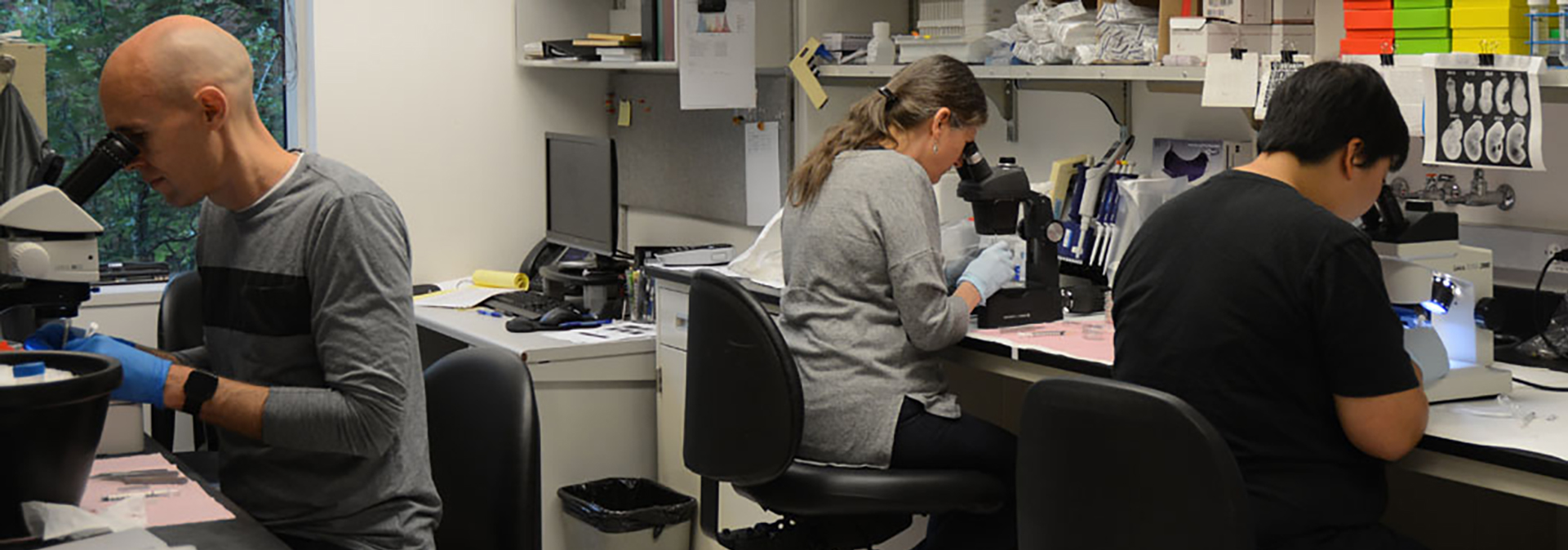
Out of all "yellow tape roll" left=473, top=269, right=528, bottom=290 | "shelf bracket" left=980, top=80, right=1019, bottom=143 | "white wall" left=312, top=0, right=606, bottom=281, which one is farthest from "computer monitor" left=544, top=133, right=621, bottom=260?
"shelf bracket" left=980, top=80, right=1019, bottom=143

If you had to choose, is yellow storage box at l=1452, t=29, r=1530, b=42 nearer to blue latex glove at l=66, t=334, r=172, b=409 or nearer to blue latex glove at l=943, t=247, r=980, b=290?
blue latex glove at l=943, t=247, r=980, b=290

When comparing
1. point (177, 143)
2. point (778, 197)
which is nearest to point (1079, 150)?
point (778, 197)

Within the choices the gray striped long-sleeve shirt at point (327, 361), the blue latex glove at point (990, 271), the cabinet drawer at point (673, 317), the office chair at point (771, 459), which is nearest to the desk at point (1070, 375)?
the cabinet drawer at point (673, 317)

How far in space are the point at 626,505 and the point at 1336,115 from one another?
208 cm

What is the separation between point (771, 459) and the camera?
235 centimetres

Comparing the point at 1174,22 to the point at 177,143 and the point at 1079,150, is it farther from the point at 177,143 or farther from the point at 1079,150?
the point at 177,143

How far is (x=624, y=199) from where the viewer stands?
4.62m

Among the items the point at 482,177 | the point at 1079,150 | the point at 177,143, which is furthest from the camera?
the point at 482,177

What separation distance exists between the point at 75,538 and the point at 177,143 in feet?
1.55

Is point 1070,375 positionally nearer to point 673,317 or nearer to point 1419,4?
point 1419,4

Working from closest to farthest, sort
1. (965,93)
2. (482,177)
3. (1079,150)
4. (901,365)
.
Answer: (901,365), (965,93), (1079,150), (482,177)

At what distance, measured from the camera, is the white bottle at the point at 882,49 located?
11.3 feet

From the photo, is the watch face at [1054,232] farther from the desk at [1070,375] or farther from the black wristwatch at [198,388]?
the black wristwatch at [198,388]

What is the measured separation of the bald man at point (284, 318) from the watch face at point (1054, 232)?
54.6 inches
